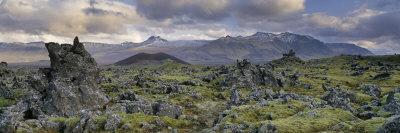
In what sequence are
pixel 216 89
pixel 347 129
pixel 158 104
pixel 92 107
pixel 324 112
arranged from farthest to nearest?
pixel 216 89
pixel 92 107
pixel 158 104
pixel 324 112
pixel 347 129

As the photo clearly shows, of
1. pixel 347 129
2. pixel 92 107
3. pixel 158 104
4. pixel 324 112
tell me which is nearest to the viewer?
pixel 347 129

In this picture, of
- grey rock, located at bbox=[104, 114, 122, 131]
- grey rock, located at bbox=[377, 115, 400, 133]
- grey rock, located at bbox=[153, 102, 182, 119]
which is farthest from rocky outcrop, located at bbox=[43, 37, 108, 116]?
grey rock, located at bbox=[377, 115, 400, 133]

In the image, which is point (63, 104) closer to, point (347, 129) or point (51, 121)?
point (51, 121)

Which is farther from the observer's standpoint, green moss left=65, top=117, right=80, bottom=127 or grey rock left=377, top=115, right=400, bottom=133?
green moss left=65, top=117, right=80, bottom=127

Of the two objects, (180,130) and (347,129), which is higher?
(347,129)

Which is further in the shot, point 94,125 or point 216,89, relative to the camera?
point 216,89

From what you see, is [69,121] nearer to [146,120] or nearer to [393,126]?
[146,120]

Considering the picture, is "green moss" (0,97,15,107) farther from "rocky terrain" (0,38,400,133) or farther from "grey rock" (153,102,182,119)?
"grey rock" (153,102,182,119)

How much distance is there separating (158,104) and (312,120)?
24.9 meters

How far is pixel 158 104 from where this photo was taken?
2717 inches

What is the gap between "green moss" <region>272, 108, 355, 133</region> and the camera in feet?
159

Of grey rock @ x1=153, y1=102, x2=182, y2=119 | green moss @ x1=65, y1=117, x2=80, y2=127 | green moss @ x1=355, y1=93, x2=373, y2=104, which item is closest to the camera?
green moss @ x1=65, y1=117, x2=80, y2=127

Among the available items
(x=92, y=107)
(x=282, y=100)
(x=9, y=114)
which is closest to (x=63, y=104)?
(x=92, y=107)

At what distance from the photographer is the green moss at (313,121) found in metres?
48.6
